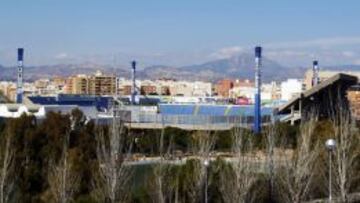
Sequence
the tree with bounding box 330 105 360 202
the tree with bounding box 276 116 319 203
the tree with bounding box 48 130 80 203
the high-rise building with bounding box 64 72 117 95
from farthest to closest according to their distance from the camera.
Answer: the high-rise building with bounding box 64 72 117 95, the tree with bounding box 330 105 360 202, the tree with bounding box 276 116 319 203, the tree with bounding box 48 130 80 203

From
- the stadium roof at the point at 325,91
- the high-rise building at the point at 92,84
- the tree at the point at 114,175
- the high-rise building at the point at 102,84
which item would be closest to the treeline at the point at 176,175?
the tree at the point at 114,175

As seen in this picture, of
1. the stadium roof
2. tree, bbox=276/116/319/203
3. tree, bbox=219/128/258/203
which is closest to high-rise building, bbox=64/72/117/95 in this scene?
the stadium roof

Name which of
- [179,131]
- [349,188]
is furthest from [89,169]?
[179,131]

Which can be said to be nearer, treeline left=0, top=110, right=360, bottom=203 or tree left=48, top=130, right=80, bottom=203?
tree left=48, top=130, right=80, bottom=203

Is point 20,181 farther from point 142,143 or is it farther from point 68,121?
point 142,143

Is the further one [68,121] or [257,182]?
[68,121]

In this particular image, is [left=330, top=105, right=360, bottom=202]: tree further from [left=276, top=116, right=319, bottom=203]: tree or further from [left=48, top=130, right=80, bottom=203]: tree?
[left=48, top=130, right=80, bottom=203]: tree

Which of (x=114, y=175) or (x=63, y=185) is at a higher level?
(x=114, y=175)

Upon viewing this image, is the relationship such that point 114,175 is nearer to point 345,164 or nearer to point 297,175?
point 297,175

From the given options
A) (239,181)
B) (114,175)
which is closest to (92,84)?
(239,181)

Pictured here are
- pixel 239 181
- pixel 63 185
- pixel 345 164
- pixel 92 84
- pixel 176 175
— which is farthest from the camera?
pixel 92 84

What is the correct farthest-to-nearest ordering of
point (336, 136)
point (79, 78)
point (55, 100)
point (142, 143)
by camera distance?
point (79, 78), point (55, 100), point (142, 143), point (336, 136)

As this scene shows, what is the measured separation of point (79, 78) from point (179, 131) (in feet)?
310

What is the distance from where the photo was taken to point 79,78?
138 metres
